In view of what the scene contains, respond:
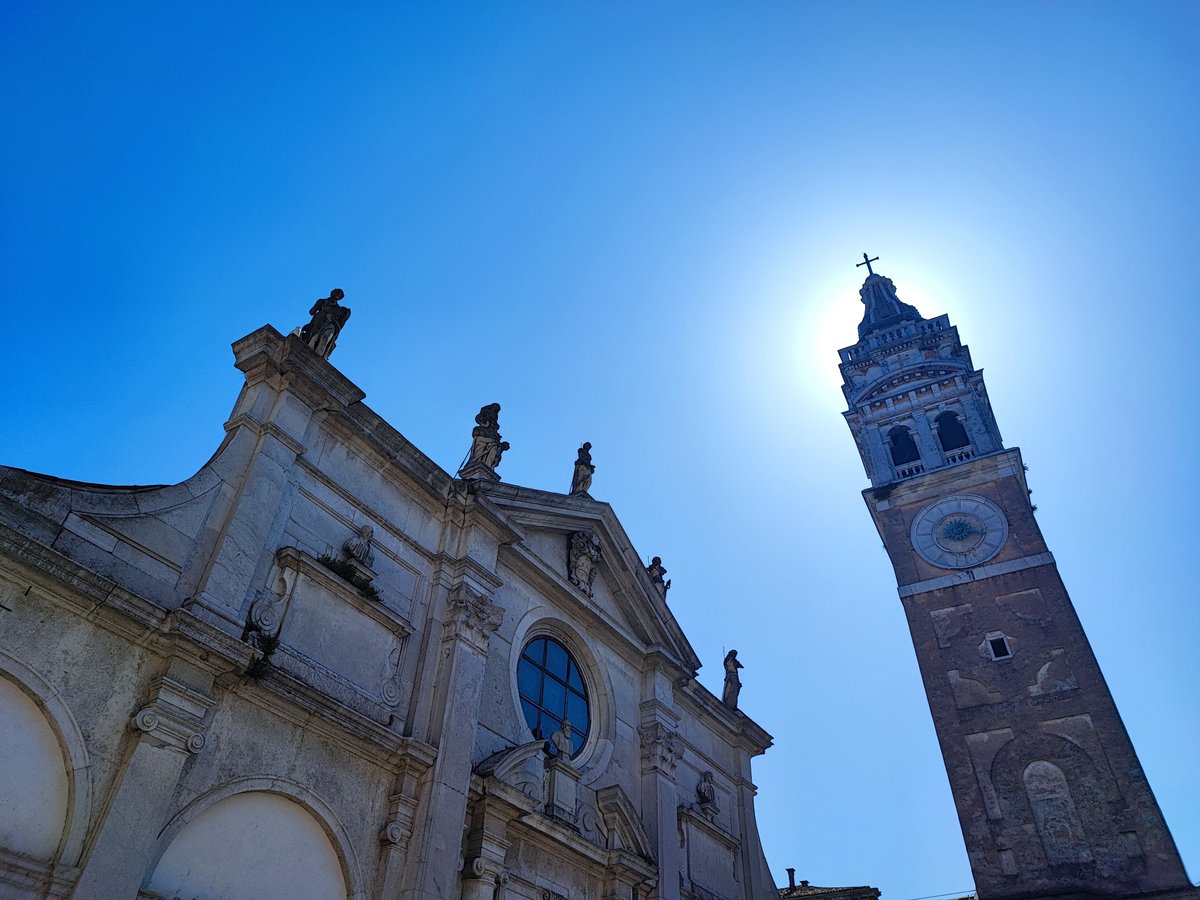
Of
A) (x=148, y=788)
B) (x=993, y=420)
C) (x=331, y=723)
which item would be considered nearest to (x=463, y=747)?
(x=331, y=723)

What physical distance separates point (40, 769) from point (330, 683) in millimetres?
3313

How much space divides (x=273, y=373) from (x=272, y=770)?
492cm

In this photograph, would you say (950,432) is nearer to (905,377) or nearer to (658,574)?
(905,377)

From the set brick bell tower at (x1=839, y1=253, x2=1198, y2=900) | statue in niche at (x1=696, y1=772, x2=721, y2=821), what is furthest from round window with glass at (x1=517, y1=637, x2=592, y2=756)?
brick bell tower at (x1=839, y1=253, x2=1198, y2=900)

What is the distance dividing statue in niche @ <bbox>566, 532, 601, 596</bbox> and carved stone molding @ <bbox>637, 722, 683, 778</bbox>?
2719 mm

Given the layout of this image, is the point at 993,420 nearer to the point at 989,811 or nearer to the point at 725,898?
the point at 989,811

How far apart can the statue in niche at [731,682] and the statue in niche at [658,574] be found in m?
2.79

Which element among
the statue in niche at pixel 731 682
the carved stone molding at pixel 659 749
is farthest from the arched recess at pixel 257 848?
the statue in niche at pixel 731 682

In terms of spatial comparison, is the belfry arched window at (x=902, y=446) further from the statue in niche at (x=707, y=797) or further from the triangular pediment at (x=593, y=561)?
the statue in niche at (x=707, y=797)

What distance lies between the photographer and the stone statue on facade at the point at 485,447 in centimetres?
1481

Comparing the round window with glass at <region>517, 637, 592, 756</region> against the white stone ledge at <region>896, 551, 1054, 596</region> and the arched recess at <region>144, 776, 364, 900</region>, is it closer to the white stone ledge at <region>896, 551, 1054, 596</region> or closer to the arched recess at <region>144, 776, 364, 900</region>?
the arched recess at <region>144, 776, 364, 900</region>

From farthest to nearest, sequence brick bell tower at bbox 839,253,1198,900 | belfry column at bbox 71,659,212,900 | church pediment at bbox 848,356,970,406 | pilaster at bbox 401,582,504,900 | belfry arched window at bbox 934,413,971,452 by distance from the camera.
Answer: church pediment at bbox 848,356,970,406 < belfry arched window at bbox 934,413,971,452 < brick bell tower at bbox 839,253,1198,900 < pilaster at bbox 401,582,504,900 < belfry column at bbox 71,659,212,900

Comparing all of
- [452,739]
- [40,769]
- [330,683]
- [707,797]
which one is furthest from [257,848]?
[707,797]

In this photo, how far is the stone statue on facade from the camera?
48.6 ft
